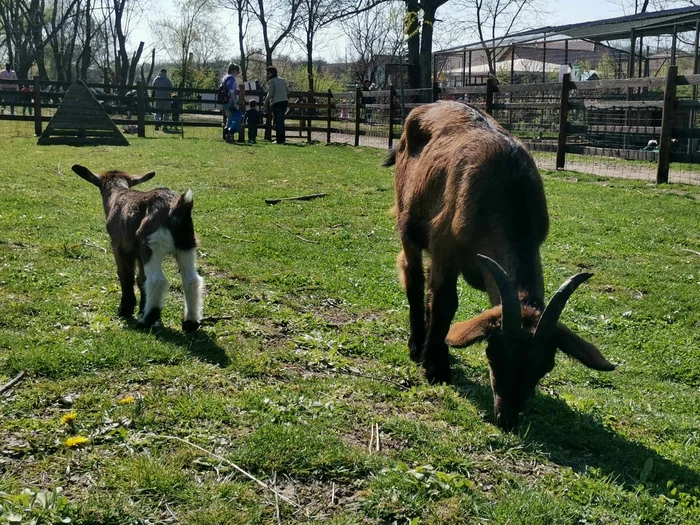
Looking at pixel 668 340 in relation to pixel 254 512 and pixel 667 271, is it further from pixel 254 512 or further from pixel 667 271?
pixel 254 512

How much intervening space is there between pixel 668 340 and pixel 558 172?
9.49m

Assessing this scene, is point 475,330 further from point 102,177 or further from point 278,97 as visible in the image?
point 278,97

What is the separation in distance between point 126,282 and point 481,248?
8.98 ft

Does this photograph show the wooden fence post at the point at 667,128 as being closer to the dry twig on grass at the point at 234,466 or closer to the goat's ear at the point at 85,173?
the goat's ear at the point at 85,173

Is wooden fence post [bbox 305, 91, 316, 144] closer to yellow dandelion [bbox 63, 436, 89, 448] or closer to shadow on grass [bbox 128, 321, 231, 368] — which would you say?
shadow on grass [bbox 128, 321, 231, 368]

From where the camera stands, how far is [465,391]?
4492mm

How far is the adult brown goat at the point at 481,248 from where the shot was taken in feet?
11.9

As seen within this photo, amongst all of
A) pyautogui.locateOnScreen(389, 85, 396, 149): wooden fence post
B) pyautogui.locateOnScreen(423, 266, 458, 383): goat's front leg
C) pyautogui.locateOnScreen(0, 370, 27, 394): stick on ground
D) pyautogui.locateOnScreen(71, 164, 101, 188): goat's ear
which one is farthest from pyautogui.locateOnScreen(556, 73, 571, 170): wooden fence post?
A: pyautogui.locateOnScreen(0, 370, 27, 394): stick on ground

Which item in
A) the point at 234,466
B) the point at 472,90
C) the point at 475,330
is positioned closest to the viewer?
the point at 234,466

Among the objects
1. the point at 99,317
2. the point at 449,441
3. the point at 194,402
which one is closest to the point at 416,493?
the point at 449,441

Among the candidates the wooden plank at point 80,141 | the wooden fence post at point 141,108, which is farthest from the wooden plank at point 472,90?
the wooden fence post at point 141,108

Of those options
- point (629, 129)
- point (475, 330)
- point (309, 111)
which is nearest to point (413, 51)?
point (309, 111)

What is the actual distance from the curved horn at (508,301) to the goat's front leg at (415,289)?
1575 mm

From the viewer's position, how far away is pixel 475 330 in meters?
3.70
